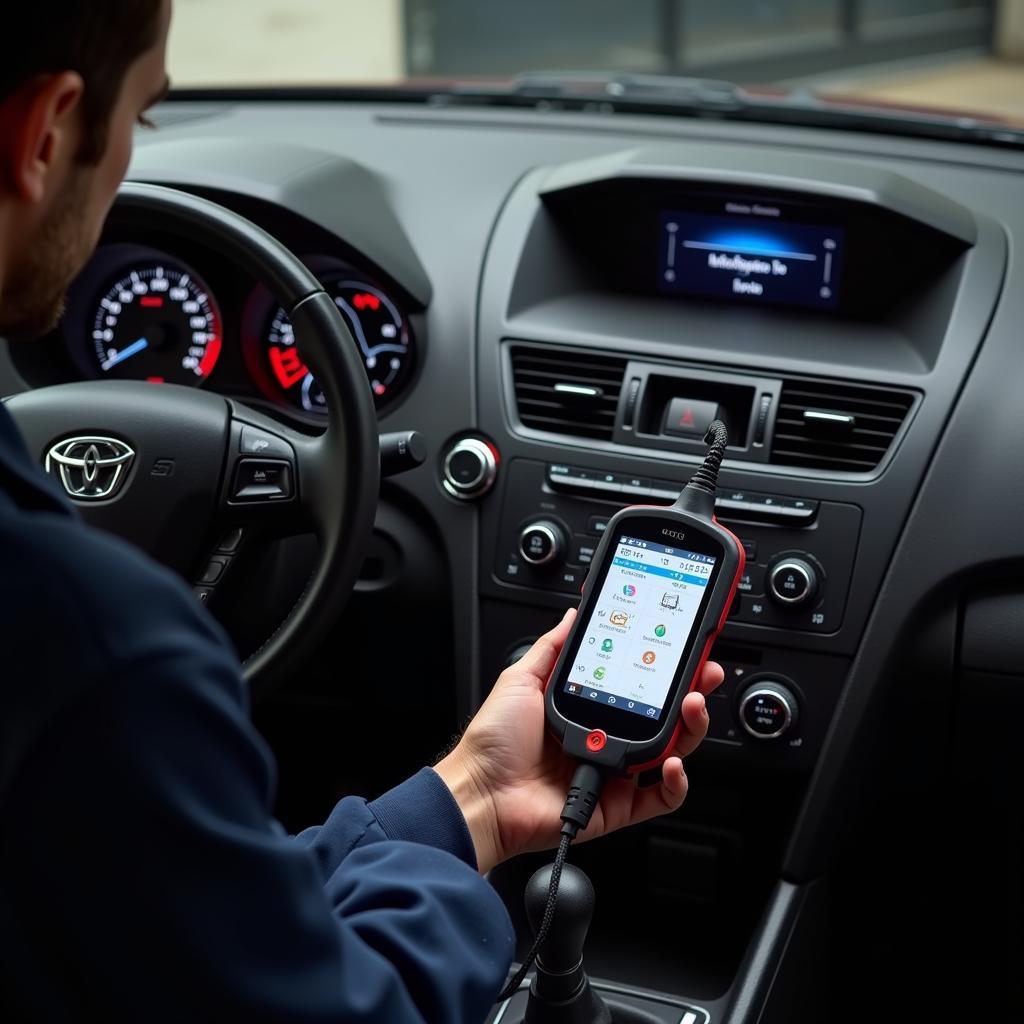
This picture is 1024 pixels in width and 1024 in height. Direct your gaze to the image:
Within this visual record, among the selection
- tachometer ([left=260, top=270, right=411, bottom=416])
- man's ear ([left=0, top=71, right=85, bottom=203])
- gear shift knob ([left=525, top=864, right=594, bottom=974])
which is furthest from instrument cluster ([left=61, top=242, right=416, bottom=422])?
man's ear ([left=0, top=71, right=85, bottom=203])

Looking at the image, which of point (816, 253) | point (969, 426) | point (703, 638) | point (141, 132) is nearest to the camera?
point (703, 638)

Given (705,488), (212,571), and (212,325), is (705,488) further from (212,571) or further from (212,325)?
(212,325)

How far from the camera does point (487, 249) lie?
6.50ft

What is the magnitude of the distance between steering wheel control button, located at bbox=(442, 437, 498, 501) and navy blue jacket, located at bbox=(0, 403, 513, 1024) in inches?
42.1

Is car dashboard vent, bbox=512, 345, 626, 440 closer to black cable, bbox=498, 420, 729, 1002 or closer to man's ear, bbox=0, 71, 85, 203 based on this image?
black cable, bbox=498, 420, 729, 1002

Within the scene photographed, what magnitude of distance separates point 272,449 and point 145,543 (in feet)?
0.54

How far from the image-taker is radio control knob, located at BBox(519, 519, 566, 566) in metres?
1.84

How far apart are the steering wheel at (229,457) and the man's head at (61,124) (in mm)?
605

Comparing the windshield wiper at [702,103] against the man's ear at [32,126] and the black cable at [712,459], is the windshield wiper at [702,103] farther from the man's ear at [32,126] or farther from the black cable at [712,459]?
the man's ear at [32,126]

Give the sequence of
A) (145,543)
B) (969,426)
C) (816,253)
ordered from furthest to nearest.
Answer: (816,253) < (969,426) < (145,543)

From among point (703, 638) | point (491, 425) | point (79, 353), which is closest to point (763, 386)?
point (491, 425)

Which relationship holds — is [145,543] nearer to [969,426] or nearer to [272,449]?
[272,449]

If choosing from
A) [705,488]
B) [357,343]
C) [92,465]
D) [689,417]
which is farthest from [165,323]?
[705,488]

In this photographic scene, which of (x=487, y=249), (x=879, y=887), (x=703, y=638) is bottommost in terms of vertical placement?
(x=879, y=887)
